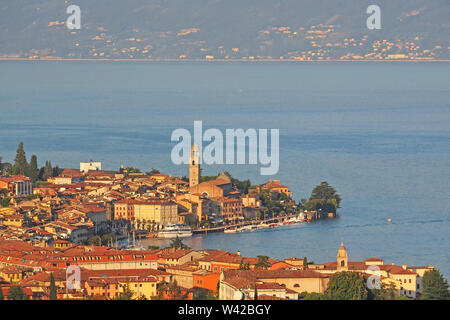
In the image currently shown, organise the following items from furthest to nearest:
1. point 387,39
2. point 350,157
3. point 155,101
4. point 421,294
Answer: point 387,39, point 155,101, point 350,157, point 421,294

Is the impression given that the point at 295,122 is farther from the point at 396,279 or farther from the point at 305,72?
the point at 305,72

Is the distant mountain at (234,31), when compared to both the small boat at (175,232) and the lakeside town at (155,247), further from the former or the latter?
the small boat at (175,232)

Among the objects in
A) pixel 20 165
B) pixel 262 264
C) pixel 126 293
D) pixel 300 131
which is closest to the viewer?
pixel 126 293

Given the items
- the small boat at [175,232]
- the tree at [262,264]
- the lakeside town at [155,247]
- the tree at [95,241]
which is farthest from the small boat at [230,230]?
the tree at [262,264]

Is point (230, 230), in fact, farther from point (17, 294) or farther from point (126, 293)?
point (17, 294)

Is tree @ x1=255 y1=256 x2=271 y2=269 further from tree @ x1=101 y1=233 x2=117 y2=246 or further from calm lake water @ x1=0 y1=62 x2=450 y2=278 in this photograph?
tree @ x1=101 y1=233 x2=117 y2=246

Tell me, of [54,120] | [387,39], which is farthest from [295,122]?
[387,39]

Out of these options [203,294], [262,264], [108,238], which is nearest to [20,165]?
[108,238]
